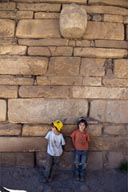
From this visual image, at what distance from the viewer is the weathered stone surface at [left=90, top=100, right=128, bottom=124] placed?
476cm

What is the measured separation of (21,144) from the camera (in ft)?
15.5

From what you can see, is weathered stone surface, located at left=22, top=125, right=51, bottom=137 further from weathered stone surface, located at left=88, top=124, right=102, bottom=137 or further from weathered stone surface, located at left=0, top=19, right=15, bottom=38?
weathered stone surface, located at left=0, top=19, right=15, bottom=38

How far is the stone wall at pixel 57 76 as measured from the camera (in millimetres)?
4602

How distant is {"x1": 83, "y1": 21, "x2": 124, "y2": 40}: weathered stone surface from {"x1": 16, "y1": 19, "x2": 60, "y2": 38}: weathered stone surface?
465 millimetres

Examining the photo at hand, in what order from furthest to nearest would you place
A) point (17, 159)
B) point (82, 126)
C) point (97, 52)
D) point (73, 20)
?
point (17, 159) → point (97, 52) → point (82, 126) → point (73, 20)

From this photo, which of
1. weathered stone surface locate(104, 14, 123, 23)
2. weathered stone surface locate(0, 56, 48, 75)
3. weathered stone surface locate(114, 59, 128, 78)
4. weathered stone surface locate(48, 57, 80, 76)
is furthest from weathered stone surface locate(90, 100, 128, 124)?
weathered stone surface locate(104, 14, 123, 23)

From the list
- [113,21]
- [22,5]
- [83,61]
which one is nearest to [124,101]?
[83,61]

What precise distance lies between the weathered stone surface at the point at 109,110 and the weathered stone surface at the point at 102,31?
3.06ft

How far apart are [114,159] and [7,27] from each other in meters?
2.47

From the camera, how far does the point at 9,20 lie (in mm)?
4598

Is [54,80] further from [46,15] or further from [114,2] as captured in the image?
[114,2]

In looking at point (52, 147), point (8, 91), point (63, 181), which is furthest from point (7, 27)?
point (63, 181)

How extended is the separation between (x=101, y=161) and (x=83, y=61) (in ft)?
4.93

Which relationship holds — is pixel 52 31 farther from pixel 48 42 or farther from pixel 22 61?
pixel 22 61
